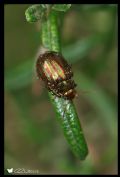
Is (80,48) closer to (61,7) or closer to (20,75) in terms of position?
(20,75)

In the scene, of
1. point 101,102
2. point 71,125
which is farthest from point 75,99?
point 71,125

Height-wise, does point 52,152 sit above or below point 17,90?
below

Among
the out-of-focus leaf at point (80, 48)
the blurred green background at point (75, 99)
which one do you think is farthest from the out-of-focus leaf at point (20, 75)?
the out-of-focus leaf at point (80, 48)

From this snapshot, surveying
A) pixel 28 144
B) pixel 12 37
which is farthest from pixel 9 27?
pixel 28 144

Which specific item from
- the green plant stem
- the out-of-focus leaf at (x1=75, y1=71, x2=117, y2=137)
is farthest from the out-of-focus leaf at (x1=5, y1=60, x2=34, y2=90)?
the green plant stem

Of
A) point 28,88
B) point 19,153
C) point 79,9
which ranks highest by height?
point 79,9
